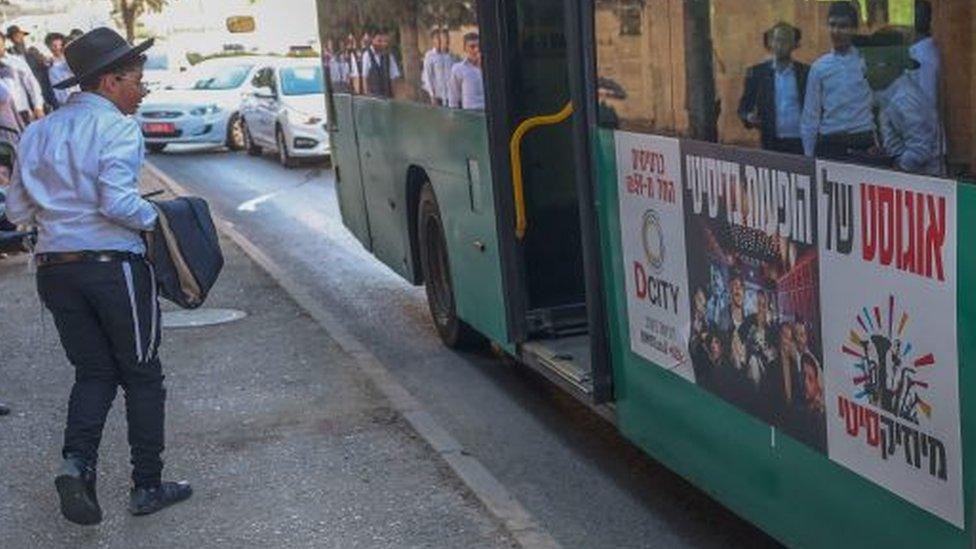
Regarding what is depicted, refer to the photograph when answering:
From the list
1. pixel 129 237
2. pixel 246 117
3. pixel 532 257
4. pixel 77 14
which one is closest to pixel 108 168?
pixel 129 237

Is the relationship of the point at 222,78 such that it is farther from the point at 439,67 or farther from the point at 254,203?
the point at 439,67

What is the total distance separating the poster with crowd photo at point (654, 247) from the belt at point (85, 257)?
6.17 ft

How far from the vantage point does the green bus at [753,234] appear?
3.84 meters

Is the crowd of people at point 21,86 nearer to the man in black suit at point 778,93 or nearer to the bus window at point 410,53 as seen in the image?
the bus window at point 410,53

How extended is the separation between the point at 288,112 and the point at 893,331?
759 inches

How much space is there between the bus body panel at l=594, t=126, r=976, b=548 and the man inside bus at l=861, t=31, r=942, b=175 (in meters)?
0.23

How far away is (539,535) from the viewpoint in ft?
18.9

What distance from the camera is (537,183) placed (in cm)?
788

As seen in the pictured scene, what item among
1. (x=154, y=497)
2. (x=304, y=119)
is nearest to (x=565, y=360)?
(x=154, y=497)

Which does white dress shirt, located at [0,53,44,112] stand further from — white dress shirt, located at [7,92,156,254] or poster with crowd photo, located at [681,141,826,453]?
poster with crowd photo, located at [681,141,826,453]

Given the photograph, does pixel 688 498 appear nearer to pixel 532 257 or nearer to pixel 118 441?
pixel 532 257

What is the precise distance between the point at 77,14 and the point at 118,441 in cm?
4966

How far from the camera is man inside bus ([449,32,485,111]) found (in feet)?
24.7

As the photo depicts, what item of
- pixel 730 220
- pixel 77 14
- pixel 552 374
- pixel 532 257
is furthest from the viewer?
pixel 77 14
